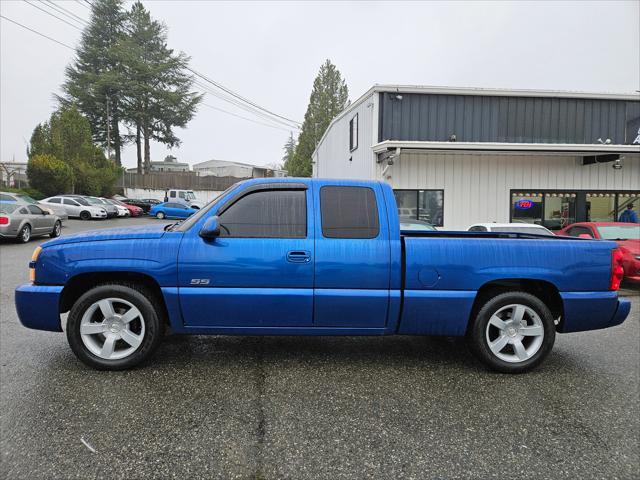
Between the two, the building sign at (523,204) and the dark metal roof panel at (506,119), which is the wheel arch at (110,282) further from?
the building sign at (523,204)

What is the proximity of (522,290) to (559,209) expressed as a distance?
1193 centimetres

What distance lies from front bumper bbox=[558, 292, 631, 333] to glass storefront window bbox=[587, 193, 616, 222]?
12081mm

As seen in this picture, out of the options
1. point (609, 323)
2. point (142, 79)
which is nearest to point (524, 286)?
point (609, 323)

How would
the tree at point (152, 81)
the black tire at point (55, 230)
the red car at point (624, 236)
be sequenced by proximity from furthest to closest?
the tree at point (152, 81), the black tire at point (55, 230), the red car at point (624, 236)

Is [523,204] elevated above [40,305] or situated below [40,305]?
above

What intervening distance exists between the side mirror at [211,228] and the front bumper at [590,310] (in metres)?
3.13

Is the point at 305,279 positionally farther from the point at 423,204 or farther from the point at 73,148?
the point at 73,148

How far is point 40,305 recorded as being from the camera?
363 centimetres

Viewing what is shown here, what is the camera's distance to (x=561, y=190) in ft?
45.2

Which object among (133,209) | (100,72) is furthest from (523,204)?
(100,72)

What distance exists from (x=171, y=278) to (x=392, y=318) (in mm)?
1962

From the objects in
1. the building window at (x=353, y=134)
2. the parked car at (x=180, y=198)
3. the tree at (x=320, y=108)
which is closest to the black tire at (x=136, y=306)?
the building window at (x=353, y=134)

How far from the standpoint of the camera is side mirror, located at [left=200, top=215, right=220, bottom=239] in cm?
349

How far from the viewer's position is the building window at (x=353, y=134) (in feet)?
50.8
